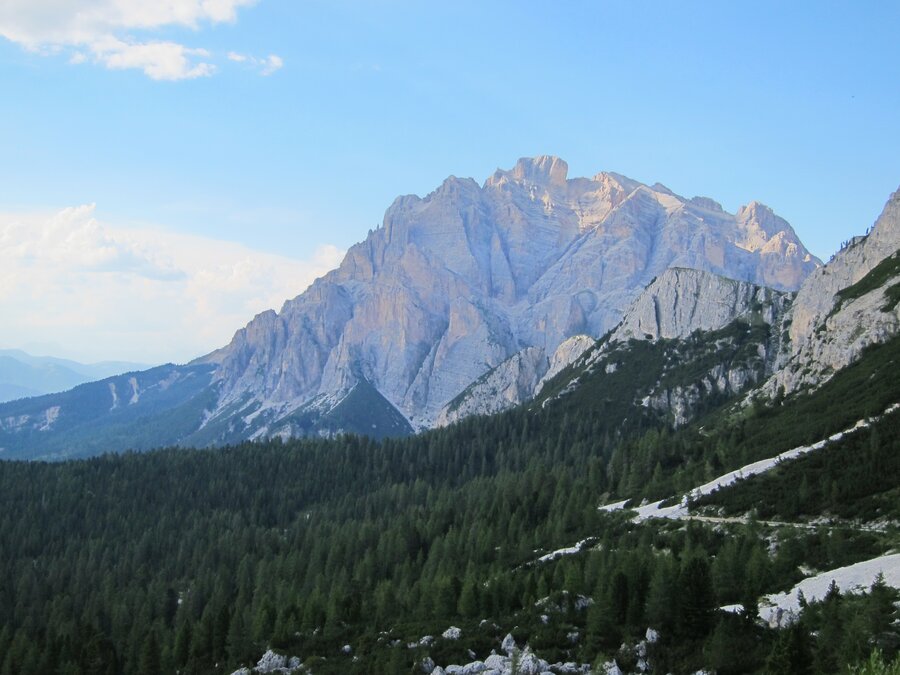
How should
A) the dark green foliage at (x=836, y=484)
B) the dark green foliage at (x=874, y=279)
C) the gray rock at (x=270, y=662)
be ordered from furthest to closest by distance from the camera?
the dark green foliage at (x=874, y=279) → the dark green foliage at (x=836, y=484) → the gray rock at (x=270, y=662)

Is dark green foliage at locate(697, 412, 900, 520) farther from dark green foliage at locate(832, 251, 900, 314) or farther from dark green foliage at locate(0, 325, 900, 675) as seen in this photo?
dark green foliage at locate(832, 251, 900, 314)

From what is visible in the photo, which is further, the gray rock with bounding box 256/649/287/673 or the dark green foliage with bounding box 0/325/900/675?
the gray rock with bounding box 256/649/287/673

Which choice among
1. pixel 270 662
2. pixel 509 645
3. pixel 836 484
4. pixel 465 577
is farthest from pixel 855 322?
pixel 270 662

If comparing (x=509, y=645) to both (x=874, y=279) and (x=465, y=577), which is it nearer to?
(x=465, y=577)

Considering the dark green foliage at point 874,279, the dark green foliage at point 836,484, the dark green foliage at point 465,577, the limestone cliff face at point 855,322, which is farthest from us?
the dark green foliage at point 874,279

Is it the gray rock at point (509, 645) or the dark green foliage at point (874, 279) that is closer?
the gray rock at point (509, 645)

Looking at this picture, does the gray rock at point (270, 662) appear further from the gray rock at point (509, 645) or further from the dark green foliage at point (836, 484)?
the dark green foliage at point (836, 484)

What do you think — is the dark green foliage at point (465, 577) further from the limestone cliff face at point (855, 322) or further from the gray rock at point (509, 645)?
the limestone cliff face at point (855, 322)

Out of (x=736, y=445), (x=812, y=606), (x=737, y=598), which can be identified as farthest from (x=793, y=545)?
(x=736, y=445)

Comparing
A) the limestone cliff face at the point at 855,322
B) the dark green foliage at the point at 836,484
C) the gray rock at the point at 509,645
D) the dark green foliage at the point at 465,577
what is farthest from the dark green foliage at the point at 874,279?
the gray rock at the point at 509,645

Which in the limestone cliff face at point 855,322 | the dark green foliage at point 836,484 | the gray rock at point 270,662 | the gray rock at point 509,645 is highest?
the limestone cliff face at point 855,322

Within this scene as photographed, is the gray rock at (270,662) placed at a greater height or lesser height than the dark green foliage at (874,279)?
lesser

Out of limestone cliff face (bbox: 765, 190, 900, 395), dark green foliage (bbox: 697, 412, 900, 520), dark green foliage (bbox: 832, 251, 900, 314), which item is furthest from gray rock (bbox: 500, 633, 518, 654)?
dark green foliage (bbox: 832, 251, 900, 314)

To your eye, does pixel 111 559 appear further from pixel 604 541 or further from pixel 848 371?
pixel 848 371
